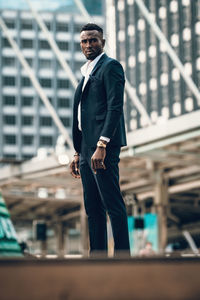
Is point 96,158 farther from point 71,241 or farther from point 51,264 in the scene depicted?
point 71,241

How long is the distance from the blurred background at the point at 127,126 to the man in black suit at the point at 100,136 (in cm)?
1289

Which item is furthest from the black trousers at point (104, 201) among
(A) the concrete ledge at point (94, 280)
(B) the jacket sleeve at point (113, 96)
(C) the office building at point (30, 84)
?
A: (C) the office building at point (30, 84)

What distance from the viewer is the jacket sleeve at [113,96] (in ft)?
10.8

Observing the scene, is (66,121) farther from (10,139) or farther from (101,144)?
(101,144)

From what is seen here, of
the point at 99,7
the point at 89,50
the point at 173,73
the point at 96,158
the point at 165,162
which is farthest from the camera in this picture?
the point at 99,7

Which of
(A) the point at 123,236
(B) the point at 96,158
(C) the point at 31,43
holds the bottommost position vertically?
(A) the point at 123,236

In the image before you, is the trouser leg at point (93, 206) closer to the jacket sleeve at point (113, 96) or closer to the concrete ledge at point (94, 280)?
the jacket sleeve at point (113, 96)

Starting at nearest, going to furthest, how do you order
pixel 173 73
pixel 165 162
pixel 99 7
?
pixel 165 162
pixel 173 73
pixel 99 7

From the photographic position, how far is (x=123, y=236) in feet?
10.5

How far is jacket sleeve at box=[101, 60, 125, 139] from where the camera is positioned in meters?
3.28

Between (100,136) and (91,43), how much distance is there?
472mm

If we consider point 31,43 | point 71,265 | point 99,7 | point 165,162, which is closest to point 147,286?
point 71,265

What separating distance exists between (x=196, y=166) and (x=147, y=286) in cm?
2139

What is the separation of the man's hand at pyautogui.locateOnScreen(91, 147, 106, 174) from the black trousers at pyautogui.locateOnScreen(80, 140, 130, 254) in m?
0.07
